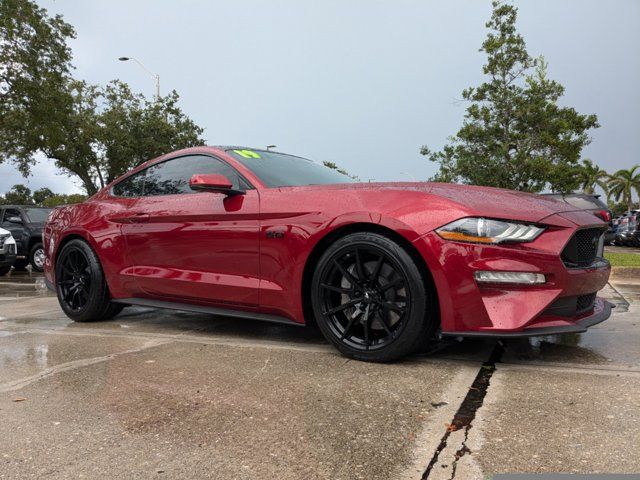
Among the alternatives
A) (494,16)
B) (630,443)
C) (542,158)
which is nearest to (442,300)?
(630,443)

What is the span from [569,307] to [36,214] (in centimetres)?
1434

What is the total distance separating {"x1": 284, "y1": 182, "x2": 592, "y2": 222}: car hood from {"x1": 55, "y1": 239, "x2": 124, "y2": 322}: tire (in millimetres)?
2305

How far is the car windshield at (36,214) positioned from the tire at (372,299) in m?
12.9

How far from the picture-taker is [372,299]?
3.21 meters

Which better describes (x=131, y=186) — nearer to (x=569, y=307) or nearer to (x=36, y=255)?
(x=569, y=307)

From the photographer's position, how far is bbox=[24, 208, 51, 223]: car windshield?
14094 mm

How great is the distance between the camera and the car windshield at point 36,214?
46.2 ft

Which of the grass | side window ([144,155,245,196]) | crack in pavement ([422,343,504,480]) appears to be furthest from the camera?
the grass

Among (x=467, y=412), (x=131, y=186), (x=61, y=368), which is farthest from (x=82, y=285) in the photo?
(x=467, y=412)

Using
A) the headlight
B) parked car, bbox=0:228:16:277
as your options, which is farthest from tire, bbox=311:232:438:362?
parked car, bbox=0:228:16:277

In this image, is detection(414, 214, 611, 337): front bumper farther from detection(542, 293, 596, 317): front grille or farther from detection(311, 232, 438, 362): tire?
detection(311, 232, 438, 362): tire

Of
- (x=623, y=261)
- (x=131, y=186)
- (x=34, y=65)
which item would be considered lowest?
(x=623, y=261)

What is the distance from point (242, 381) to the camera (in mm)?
2949

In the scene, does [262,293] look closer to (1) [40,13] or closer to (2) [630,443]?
(2) [630,443]
